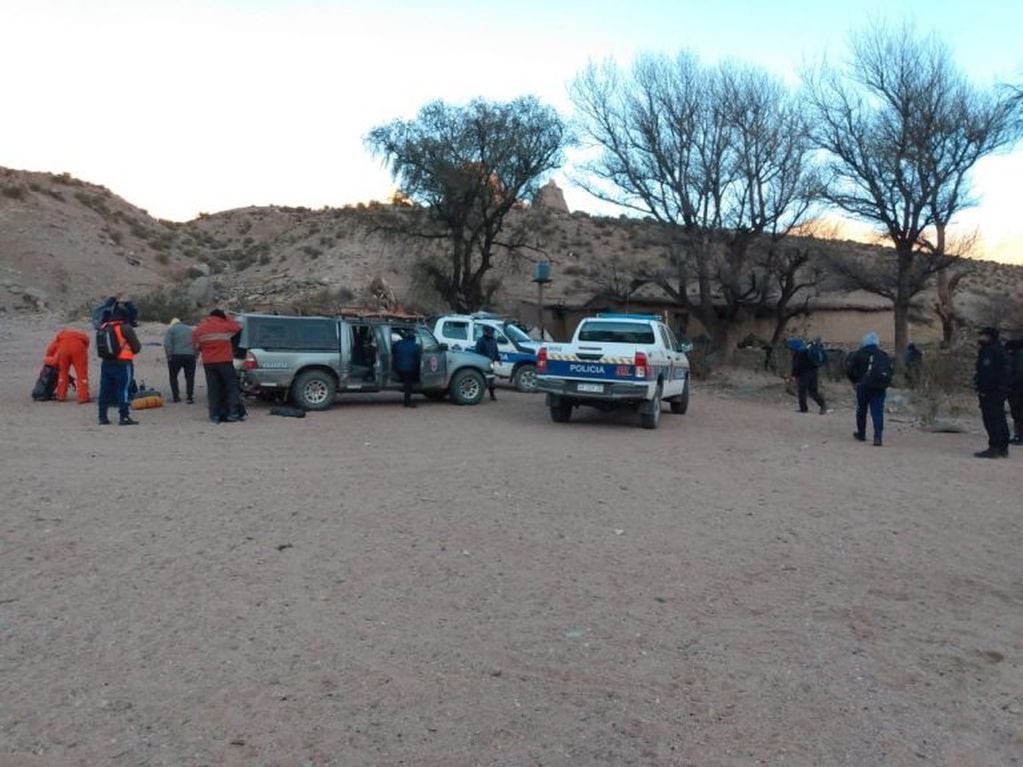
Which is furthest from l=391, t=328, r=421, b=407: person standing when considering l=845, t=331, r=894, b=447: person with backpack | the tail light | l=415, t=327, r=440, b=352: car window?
l=845, t=331, r=894, b=447: person with backpack

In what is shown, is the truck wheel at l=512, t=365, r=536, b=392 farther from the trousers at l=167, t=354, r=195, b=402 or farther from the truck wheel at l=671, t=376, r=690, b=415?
the trousers at l=167, t=354, r=195, b=402

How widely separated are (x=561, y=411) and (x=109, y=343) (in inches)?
282

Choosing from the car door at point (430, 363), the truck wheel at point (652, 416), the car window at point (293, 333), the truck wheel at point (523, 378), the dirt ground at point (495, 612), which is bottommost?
the dirt ground at point (495, 612)

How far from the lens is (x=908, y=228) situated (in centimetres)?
2634

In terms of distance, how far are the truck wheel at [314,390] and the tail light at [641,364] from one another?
17.3ft

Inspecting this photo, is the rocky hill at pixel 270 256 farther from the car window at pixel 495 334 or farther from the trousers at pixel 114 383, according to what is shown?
the trousers at pixel 114 383

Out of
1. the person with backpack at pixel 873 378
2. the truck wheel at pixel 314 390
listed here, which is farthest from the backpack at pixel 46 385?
the person with backpack at pixel 873 378

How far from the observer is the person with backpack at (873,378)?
13.5 m

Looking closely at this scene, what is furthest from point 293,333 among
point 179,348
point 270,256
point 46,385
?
point 270,256

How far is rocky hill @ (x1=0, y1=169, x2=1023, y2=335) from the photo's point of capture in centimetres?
3994

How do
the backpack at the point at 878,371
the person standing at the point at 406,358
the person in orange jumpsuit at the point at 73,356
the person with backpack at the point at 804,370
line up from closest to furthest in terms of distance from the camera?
the backpack at the point at 878,371, the person in orange jumpsuit at the point at 73,356, the person standing at the point at 406,358, the person with backpack at the point at 804,370

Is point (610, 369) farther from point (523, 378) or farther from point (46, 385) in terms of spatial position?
point (46, 385)

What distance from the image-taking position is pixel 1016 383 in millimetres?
14602

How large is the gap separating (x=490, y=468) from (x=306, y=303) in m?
29.8
